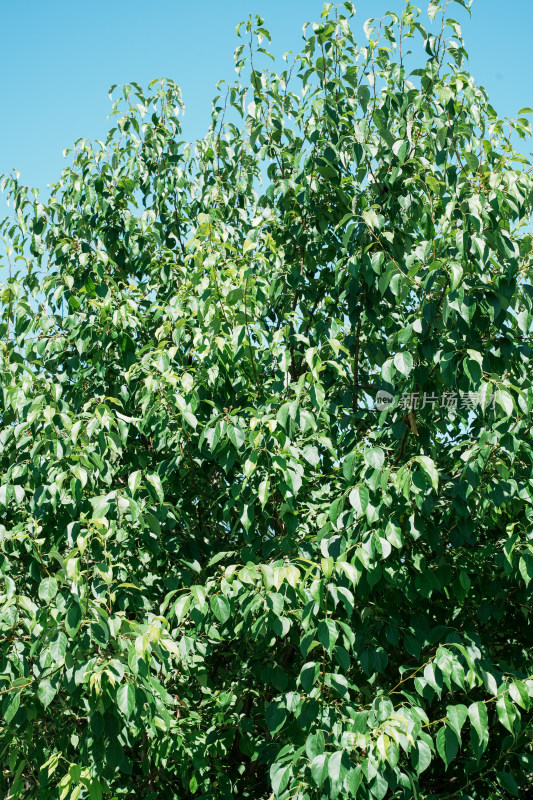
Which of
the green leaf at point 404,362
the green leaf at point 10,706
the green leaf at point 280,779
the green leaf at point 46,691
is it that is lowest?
the green leaf at point 280,779

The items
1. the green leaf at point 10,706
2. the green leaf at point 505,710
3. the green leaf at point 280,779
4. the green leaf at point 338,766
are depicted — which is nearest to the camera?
the green leaf at point 338,766

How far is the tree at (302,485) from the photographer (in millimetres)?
2730

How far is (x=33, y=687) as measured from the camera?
9.79 feet

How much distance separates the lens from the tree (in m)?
2.73

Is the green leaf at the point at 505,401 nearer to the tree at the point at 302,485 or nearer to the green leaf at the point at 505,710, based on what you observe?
the tree at the point at 302,485

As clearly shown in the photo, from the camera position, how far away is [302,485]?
3436 mm

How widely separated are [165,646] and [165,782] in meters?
1.44

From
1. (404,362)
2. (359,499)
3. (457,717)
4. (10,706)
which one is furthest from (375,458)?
(10,706)

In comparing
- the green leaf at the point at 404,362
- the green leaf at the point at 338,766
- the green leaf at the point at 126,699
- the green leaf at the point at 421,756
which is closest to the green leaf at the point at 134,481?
the green leaf at the point at 126,699

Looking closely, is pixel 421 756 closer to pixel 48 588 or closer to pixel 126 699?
pixel 126 699

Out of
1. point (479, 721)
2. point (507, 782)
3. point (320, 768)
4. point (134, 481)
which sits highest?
point (134, 481)

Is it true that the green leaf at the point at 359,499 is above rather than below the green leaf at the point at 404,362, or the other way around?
below

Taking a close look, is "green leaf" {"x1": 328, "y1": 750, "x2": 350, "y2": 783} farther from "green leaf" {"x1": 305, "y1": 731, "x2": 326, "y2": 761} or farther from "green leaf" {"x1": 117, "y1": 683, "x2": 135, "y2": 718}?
"green leaf" {"x1": 117, "y1": 683, "x2": 135, "y2": 718}

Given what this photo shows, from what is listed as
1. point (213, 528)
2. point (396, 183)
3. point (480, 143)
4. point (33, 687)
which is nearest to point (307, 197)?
point (396, 183)
